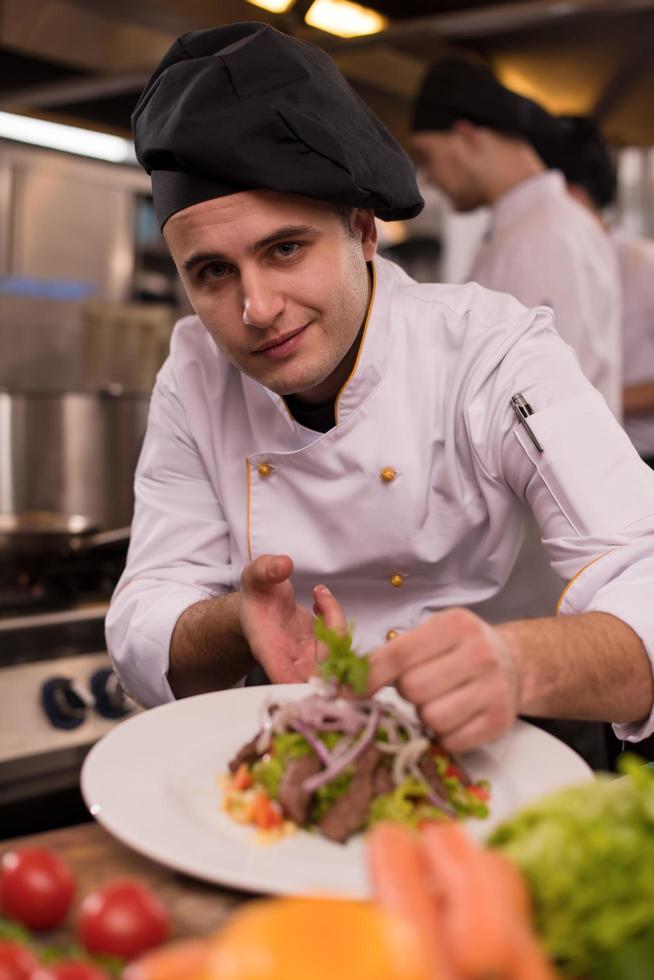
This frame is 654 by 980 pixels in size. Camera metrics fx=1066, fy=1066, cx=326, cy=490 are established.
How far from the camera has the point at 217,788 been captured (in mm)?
1039

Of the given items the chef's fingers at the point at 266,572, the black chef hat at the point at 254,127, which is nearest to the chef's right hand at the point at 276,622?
the chef's fingers at the point at 266,572

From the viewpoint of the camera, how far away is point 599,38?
3.41 meters

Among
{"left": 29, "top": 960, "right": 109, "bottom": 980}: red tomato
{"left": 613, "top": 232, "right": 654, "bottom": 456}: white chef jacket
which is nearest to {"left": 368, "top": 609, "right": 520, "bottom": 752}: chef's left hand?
{"left": 29, "top": 960, "right": 109, "bottom": 980}: red tomato

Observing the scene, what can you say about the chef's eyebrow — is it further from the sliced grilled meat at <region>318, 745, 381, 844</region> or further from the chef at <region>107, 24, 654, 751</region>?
the sliced grilled meat at <region>318, 745, 381, 844</region>

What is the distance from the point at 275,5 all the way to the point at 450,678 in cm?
240

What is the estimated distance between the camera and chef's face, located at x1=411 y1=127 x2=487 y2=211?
3.21m

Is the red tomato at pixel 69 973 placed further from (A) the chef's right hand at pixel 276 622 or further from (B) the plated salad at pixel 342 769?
(A) the chef's right hand at pixel 276 622

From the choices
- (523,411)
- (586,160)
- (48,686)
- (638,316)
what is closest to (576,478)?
(523,411)

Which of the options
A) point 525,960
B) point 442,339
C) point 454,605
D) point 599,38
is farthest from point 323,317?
point 599,38

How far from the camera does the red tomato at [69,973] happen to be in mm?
632

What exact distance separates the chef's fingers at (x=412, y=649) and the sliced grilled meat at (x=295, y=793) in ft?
0.34

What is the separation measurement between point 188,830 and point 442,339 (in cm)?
97

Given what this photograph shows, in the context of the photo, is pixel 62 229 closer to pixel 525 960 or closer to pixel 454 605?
pixel 454 605

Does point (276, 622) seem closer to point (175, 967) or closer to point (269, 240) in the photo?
point (269, 240)
